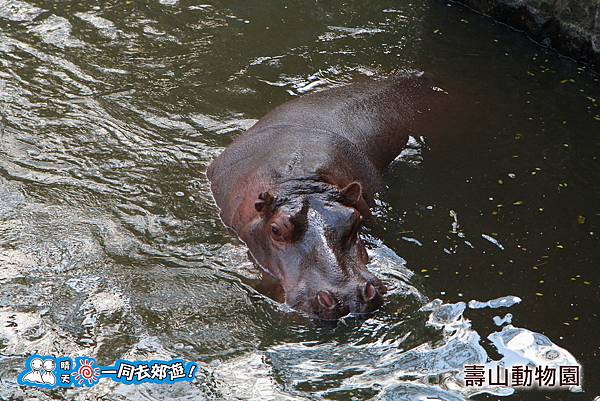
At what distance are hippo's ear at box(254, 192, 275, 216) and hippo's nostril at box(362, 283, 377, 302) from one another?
107 cm

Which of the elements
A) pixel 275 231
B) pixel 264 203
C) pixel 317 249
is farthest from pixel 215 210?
pixel 317 249

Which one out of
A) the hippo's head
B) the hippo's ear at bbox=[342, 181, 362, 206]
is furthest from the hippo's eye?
the hippo's ear at bbox=[342, 181, 362, 206]

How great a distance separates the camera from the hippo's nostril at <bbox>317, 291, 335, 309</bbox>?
19.2 feet

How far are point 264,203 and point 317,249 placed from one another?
2.09ft

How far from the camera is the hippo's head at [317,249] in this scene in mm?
5949

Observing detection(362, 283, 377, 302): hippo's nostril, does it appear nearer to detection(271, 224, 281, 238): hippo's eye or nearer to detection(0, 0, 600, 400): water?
detection(0, 0, 600, 400): water

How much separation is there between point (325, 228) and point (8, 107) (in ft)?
13.0

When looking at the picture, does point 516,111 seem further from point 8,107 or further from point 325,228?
point 8,107

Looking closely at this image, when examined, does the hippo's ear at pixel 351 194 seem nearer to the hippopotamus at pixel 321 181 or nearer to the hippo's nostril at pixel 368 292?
the hippopotamus at pixel 321 181

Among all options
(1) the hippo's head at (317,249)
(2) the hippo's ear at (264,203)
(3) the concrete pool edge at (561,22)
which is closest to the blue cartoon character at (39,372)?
(1) the hippo's head at (317,249)

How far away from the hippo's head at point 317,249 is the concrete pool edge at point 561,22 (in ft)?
15.2

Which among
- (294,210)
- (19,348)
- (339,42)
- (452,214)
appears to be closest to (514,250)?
(452,214)

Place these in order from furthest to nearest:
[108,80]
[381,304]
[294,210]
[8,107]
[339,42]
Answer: [339,42] < [108,80] < [8,107] < [294,210] < [381,304]

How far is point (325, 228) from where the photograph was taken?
6.35m
